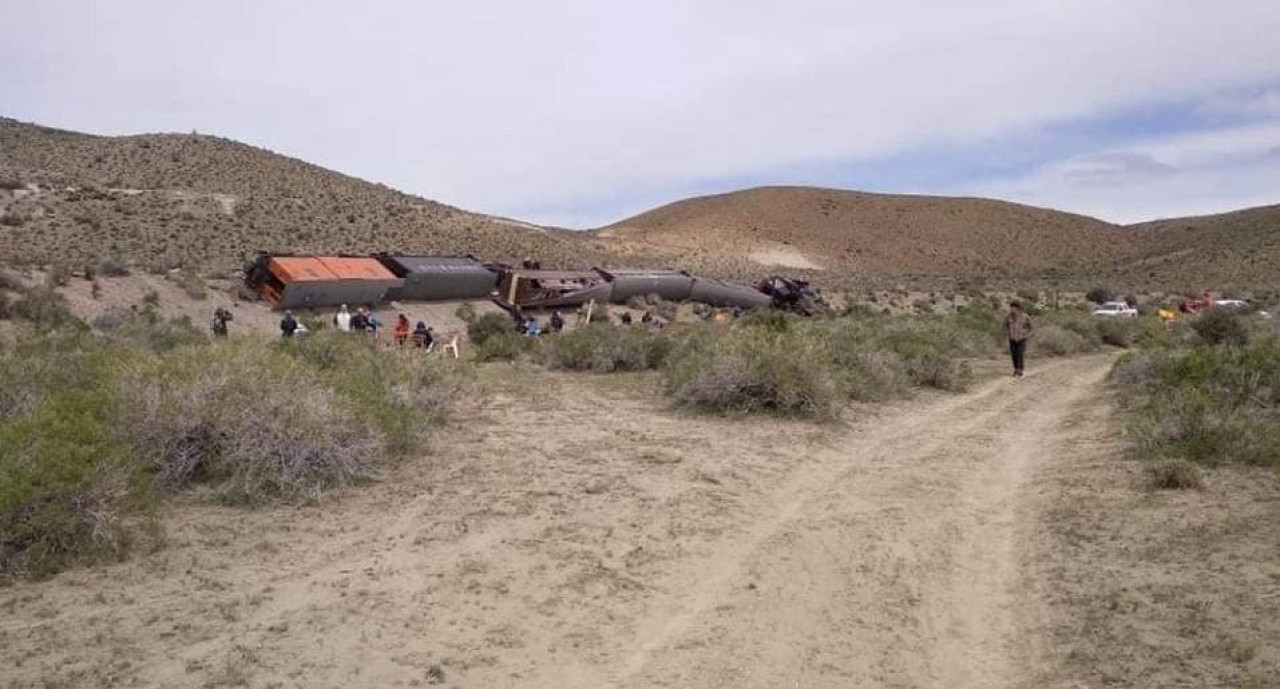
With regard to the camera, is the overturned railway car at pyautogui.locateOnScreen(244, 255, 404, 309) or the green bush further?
the overturned railway car at pyautogui.locateOnScreen(244, 255, 404, 309)

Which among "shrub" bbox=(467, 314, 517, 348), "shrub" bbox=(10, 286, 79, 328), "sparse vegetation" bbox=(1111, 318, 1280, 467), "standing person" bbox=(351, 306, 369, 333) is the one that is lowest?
"sparse vegetation" bbox=(1111, 318, 1280, 467)

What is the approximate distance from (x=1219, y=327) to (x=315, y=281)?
26086 millimetres

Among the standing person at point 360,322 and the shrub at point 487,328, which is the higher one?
the standing person at point 360,322

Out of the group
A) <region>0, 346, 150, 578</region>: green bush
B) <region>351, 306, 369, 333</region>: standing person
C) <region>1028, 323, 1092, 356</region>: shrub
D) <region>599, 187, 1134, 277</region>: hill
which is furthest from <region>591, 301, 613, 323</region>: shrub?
<region>599, 187, 1134, 277</region>: hill

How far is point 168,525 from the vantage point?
8.15 meters

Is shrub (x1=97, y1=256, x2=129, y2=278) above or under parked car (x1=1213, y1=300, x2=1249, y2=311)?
above

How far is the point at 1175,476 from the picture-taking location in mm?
9500

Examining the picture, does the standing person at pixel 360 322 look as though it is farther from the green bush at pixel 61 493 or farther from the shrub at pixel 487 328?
the green bush at pixel 61 493

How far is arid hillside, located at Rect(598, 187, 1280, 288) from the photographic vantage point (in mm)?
88688

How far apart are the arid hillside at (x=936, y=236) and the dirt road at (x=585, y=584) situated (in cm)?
7420

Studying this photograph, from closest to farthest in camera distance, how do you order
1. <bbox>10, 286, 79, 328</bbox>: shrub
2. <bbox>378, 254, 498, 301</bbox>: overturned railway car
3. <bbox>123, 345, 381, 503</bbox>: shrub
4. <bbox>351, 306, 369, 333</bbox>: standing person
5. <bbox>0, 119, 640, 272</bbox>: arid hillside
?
<bbox>123, 345, 381, 503</bbox>: shrub → <bbox>10, 286, 79, 328</bbox>: shrub → <bbox>351, 306, 369, 333</bbox>: standing person → <bbox>378, 254, 498, 301</bbox>: overturned railway car → <bbox>0, 119, 640, 272</bbox>: arid hillside

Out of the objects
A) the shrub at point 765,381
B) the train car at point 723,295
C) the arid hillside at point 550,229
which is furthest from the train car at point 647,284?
the shrub at point 765,381

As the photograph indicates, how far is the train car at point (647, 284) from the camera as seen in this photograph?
43875 millimetres

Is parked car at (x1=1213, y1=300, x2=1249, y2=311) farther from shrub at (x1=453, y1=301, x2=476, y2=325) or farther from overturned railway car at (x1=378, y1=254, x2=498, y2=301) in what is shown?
overturned railway car at (x1=378, y1=254, x2=498, y2=301)
